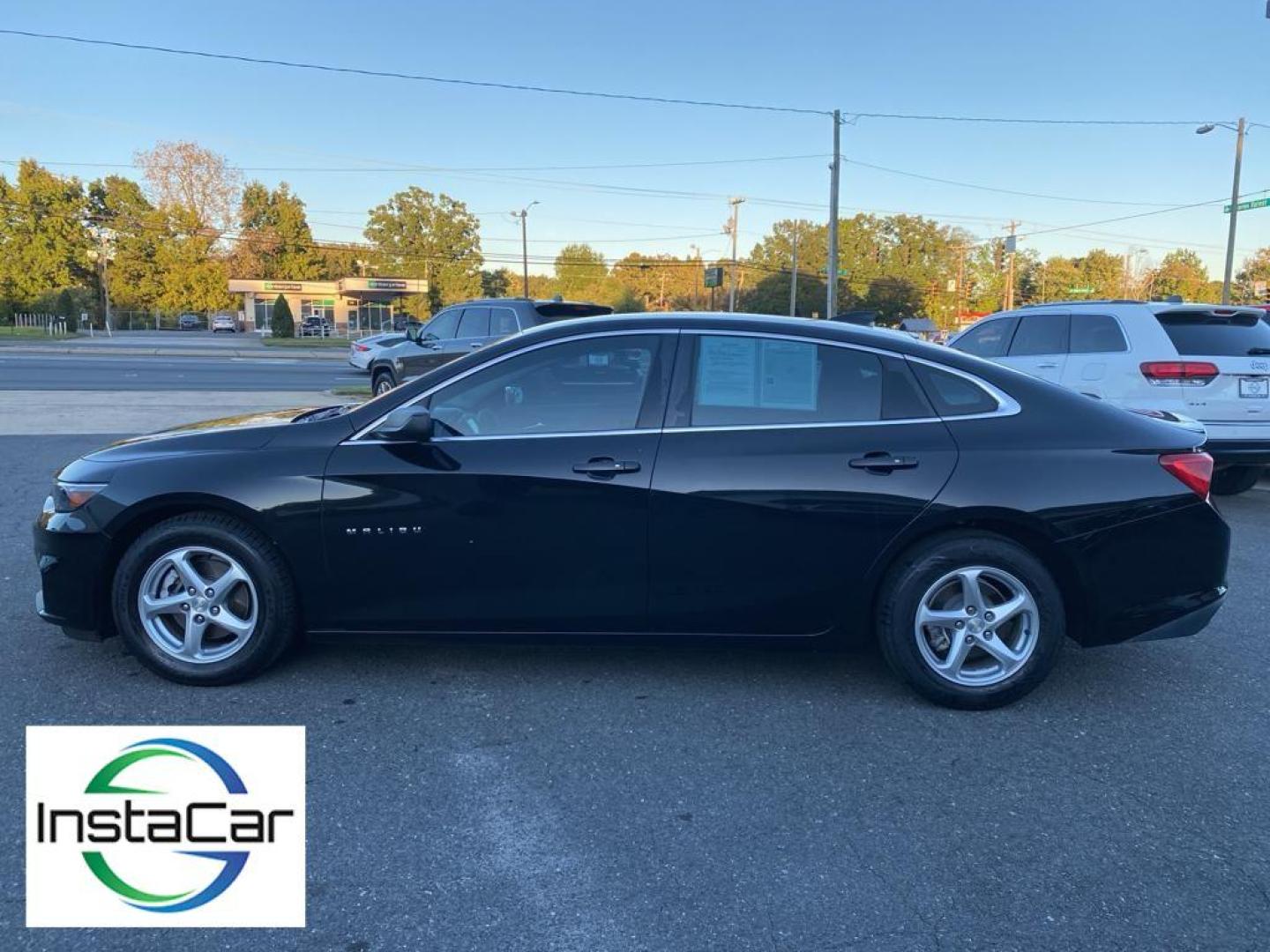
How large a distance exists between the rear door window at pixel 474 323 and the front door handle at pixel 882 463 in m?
11.1

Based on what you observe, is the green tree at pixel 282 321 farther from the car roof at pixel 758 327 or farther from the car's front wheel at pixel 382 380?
the car roof at pixel 758 327

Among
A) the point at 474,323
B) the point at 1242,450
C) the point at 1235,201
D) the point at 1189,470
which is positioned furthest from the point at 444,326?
the point at 1235,201

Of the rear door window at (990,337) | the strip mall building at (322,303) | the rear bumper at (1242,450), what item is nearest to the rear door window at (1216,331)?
the rear bumper at (1242,450)

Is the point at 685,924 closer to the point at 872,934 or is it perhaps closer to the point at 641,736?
the point at 872,934

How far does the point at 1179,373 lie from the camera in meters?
7.24

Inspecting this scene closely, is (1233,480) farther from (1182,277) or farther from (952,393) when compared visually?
(1182,277)

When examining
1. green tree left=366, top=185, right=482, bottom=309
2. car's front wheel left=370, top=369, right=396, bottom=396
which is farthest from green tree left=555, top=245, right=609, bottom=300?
car's front wheel left=370, top=369, right=396, bottom=396

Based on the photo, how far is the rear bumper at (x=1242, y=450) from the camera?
280 inches

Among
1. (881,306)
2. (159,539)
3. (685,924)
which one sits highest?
(881,306)

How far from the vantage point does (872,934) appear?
238 centimetres

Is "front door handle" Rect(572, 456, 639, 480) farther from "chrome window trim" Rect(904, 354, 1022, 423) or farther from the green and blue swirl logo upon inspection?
the green and blue swirl logo

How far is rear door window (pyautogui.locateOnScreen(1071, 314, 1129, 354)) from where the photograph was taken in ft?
25.3

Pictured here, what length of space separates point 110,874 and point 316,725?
0.98m

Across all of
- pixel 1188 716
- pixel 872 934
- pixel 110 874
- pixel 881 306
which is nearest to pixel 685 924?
pixel 872 934
